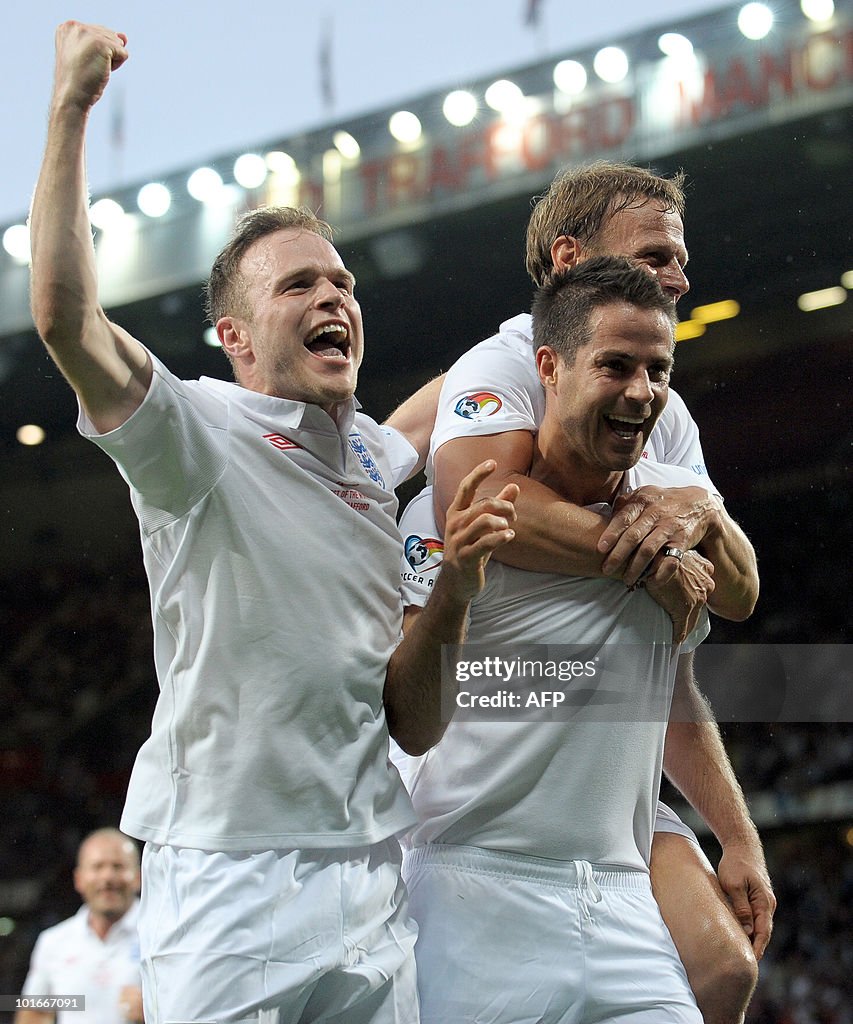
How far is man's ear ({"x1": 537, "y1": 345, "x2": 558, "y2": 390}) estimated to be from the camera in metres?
1.27

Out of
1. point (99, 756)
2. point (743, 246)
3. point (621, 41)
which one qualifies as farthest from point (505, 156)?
point (99, 756)

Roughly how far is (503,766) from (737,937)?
0.30 metres

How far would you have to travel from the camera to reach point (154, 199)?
5.46m

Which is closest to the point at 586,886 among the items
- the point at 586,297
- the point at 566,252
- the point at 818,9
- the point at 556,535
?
the point at 556,535

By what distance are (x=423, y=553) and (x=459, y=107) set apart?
4.61m

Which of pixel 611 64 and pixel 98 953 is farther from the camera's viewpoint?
pixel 611 64

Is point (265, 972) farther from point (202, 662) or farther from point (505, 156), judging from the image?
point (505, 156)

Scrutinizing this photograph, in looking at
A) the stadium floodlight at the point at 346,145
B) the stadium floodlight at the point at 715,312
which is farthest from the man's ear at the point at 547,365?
the stadium floodlight at the point at 715,312

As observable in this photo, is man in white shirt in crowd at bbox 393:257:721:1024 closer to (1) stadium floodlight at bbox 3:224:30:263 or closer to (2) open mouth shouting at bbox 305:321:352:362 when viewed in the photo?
(2) open mouth shouting at bbox 305:321:352:362

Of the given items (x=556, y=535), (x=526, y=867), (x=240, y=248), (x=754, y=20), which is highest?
(x=754, y=20)

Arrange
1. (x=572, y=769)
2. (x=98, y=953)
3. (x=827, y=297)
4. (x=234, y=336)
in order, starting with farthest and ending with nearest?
(x=827, y=297)
(x=98, y=953)
(x=234, y=336)
(x=572, y=769)

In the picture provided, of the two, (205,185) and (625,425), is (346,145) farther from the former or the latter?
(625,425)

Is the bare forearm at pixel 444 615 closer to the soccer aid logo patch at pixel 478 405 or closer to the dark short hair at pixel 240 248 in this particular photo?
the soccer aid logo patch at pixel 478 405

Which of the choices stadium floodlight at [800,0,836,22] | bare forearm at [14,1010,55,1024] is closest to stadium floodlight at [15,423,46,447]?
bare forearm at [14,1010,55,1024]
